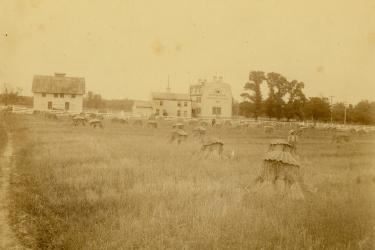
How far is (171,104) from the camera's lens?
3004 inches

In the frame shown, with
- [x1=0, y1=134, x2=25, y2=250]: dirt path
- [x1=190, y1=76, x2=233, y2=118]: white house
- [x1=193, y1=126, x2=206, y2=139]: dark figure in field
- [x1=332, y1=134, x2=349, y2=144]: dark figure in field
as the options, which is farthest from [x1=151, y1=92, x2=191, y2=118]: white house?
[x1=0, y1=134, x2=25, y2=250]: dirt path

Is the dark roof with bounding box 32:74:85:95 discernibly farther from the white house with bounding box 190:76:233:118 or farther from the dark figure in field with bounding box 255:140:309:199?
the dark figure in field with bounding box 255:140:309:199

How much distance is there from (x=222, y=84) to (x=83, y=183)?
194 feet

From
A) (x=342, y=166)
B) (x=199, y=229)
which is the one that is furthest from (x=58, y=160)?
(x=342, y=166)

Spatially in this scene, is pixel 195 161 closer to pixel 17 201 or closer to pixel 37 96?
pixel 17 201

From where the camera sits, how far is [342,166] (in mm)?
18281

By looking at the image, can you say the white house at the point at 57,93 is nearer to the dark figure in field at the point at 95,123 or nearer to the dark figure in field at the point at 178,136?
the dark figure in field at the point at 95,123

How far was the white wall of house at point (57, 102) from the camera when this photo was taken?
63000mm

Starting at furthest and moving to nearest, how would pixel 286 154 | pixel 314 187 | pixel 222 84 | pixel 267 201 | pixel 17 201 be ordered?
1. pixel 222 84
2. pixel 314 187
3. pixel 286 154
4. pixel 267 201
5. pixel 17 201

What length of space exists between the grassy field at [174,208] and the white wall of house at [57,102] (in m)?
48.6

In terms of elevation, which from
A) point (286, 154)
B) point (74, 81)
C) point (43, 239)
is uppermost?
point (74, 81)

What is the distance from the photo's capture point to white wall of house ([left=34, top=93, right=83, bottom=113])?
63000 mm

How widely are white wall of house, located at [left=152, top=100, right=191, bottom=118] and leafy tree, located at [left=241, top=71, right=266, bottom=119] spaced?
18.0m

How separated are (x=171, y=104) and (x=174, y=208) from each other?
67.1m
